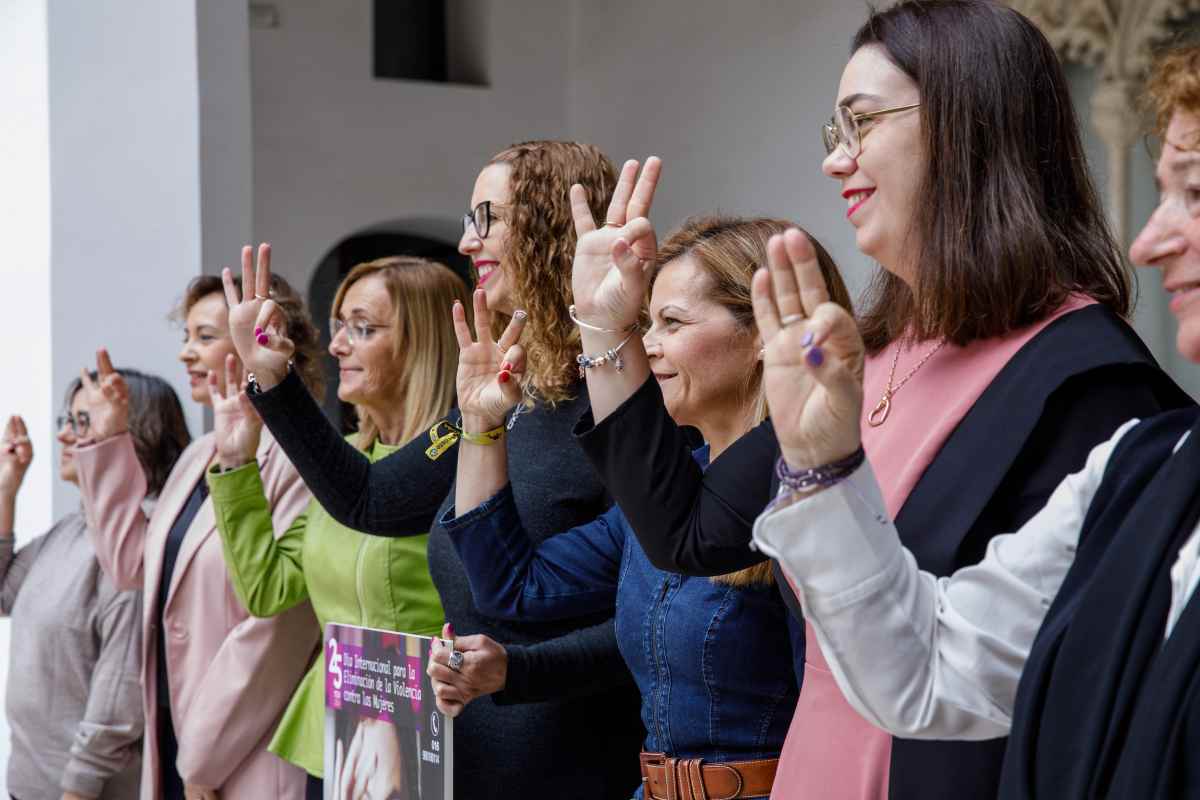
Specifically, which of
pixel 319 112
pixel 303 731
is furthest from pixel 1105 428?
pixel 319 112

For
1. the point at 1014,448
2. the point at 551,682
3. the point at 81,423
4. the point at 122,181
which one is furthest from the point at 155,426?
the point at 1014,448

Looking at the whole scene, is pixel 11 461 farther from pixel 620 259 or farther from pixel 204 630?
pixel 620 259

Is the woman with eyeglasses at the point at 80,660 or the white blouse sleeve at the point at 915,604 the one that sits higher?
the white blouse sleeve at the point at 915,604

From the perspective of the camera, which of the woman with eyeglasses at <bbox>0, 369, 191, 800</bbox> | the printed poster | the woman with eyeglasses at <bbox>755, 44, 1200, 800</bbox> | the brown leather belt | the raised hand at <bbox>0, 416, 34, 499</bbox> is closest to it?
the woman with eyeglasses at <bbox>755, 44, 1200, 800</bbox>

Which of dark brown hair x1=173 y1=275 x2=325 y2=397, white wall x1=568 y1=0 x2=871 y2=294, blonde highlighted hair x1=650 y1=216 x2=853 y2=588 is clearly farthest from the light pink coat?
white wall x1=568 y1=0 x2=871 y2=294

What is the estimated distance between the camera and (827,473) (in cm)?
141

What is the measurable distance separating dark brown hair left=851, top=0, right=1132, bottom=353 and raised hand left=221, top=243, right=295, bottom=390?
1.70 m

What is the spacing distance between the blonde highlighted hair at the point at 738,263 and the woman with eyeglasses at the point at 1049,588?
908 mm

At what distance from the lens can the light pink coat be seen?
12.4ft

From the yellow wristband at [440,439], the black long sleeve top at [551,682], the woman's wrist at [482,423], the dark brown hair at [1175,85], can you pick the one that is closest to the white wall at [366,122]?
A: the yellow wristband at [440,439]

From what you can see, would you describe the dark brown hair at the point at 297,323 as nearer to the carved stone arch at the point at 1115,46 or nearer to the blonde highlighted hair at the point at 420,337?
the blonde highlighted hair at the point at 420,337

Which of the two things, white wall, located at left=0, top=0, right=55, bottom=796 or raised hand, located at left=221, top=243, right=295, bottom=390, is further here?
white wall, located at left=0, top=0, right=55, bottom=796

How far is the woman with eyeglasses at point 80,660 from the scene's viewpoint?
433cm

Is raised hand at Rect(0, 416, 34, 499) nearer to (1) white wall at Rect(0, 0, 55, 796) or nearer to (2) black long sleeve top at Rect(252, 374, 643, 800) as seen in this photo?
(1) white wall at Rect(0, 0, 55, 796)
